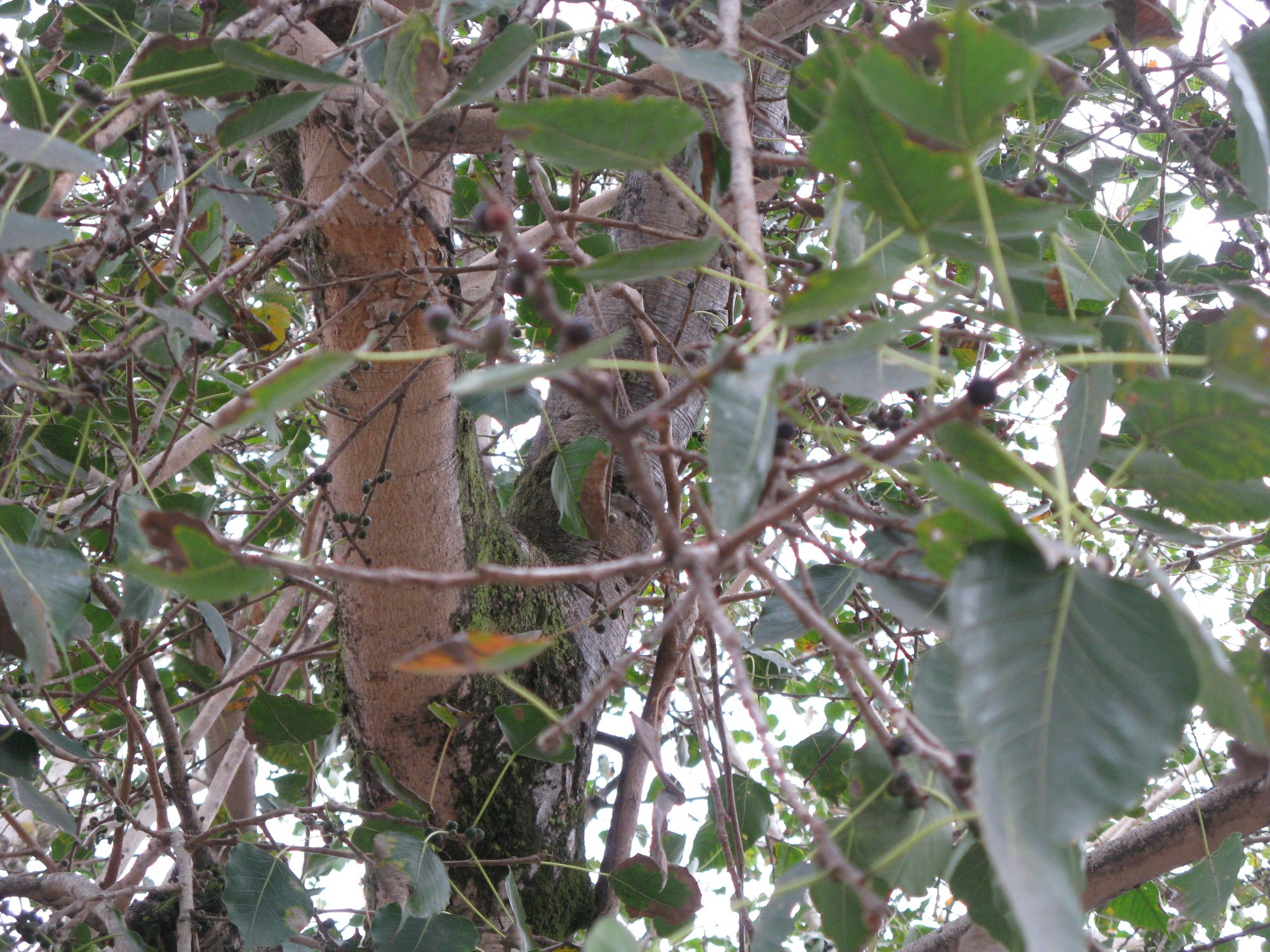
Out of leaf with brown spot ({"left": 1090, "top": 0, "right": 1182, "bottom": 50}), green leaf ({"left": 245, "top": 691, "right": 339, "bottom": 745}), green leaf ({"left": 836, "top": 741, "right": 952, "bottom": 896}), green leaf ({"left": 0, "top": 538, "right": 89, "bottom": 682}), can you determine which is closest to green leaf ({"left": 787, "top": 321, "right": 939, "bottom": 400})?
green leaf ({"left": 836, "top": 741, "right": 952, "bottom": 896})

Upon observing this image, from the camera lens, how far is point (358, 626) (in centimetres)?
133

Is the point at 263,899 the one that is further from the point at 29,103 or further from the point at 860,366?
the point at 860,366

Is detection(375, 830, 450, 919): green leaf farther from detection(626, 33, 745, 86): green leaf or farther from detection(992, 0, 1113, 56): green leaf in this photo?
detection(992, 0, 1113, 56): green leaf

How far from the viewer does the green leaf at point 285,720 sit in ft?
4.09

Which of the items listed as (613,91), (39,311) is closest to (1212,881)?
(613,91)

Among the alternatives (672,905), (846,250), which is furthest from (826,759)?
(846,250)

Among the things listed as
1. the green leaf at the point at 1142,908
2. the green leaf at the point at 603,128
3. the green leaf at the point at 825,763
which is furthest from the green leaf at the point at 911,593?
the green leaf at the point at 1142,908

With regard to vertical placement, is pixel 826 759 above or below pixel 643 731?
below

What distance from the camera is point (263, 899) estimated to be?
1.16m

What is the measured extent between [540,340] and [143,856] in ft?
4.15

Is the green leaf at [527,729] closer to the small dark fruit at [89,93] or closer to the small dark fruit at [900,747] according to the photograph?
the small dark fruit at [900,747]

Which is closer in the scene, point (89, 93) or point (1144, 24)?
point (89, 93)

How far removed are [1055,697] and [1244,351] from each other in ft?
0.64

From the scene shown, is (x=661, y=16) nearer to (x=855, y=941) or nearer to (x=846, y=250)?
(x=846, y=250)
